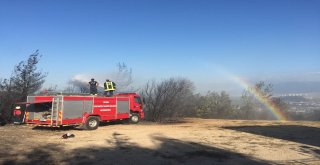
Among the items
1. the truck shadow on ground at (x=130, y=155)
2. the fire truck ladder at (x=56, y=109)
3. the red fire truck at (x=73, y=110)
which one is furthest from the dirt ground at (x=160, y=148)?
the red fire truck at (x=73, y=110)

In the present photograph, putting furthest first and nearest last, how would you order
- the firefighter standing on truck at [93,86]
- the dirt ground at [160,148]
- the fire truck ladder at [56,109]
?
1. the firefighter standing on truck at [93,86]
2. the fire truck ladder at [56,109]
3. the dirt ground at [160,148]

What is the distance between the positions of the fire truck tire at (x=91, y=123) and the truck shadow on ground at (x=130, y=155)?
6.36 metres

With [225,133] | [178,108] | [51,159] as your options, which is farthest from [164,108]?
[51,159]

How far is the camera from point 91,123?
22000mm

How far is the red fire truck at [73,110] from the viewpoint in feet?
66.9

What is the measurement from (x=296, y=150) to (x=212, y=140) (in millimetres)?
3833

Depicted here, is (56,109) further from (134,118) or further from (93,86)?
(134,118)

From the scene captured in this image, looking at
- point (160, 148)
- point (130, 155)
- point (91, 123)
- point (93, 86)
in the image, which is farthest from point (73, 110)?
point (130, 155)

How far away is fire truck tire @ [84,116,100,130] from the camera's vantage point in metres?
21.7

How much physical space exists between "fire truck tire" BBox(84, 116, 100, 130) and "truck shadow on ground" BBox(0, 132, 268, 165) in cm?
636

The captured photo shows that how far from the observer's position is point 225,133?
20.4 metres

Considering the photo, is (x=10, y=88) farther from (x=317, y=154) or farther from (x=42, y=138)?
(x=317, y=154)

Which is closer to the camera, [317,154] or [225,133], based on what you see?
[317,154]

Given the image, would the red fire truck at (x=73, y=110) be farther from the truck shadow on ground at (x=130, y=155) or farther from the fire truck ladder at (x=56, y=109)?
the truck shadow on ground at (x=130, y=155)
